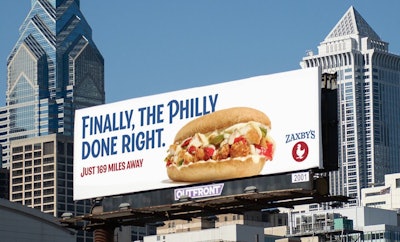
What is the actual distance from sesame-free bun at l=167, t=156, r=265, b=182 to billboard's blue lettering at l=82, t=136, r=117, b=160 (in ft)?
11.9

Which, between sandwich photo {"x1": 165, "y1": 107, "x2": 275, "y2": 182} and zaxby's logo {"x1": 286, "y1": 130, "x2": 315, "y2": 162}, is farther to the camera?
sandwich photo {"x1": 165, "y1": 107, "x2": 275, "y2": 182}

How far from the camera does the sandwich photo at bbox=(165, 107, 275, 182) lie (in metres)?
63.5

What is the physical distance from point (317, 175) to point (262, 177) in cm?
278

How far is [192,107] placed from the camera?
65.9m

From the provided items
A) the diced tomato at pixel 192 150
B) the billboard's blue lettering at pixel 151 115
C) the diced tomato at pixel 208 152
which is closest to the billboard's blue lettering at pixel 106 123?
the billboard's blue lettering at pixel 151 115

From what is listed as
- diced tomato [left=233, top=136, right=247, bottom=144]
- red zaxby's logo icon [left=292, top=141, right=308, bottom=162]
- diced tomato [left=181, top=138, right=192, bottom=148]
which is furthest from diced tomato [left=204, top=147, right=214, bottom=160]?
red zaxby's logo icon [left=292, top=141, right=308, bottom=162]

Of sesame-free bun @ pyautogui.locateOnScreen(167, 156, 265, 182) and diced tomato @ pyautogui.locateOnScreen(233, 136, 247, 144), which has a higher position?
diced tomato @ pyautogui.locateOnScreen(233, 136, 247, 144)

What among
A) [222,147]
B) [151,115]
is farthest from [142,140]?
[222,147]

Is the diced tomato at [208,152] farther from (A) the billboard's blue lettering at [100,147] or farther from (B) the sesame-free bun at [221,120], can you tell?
(A) the billboard's blue lettering at [100,147]

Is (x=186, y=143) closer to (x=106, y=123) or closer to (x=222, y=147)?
(x=222, y=147)

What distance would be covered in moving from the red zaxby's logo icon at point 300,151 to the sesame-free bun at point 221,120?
201 centimetres

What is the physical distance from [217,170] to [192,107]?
3.40 meters

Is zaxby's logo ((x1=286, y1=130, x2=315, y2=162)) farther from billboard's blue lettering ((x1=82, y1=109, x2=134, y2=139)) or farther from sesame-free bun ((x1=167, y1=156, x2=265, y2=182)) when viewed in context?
billboard's blue lettering ((x1=82, y1=109, x2=134, y2=139))

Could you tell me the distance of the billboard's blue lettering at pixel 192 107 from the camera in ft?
215
